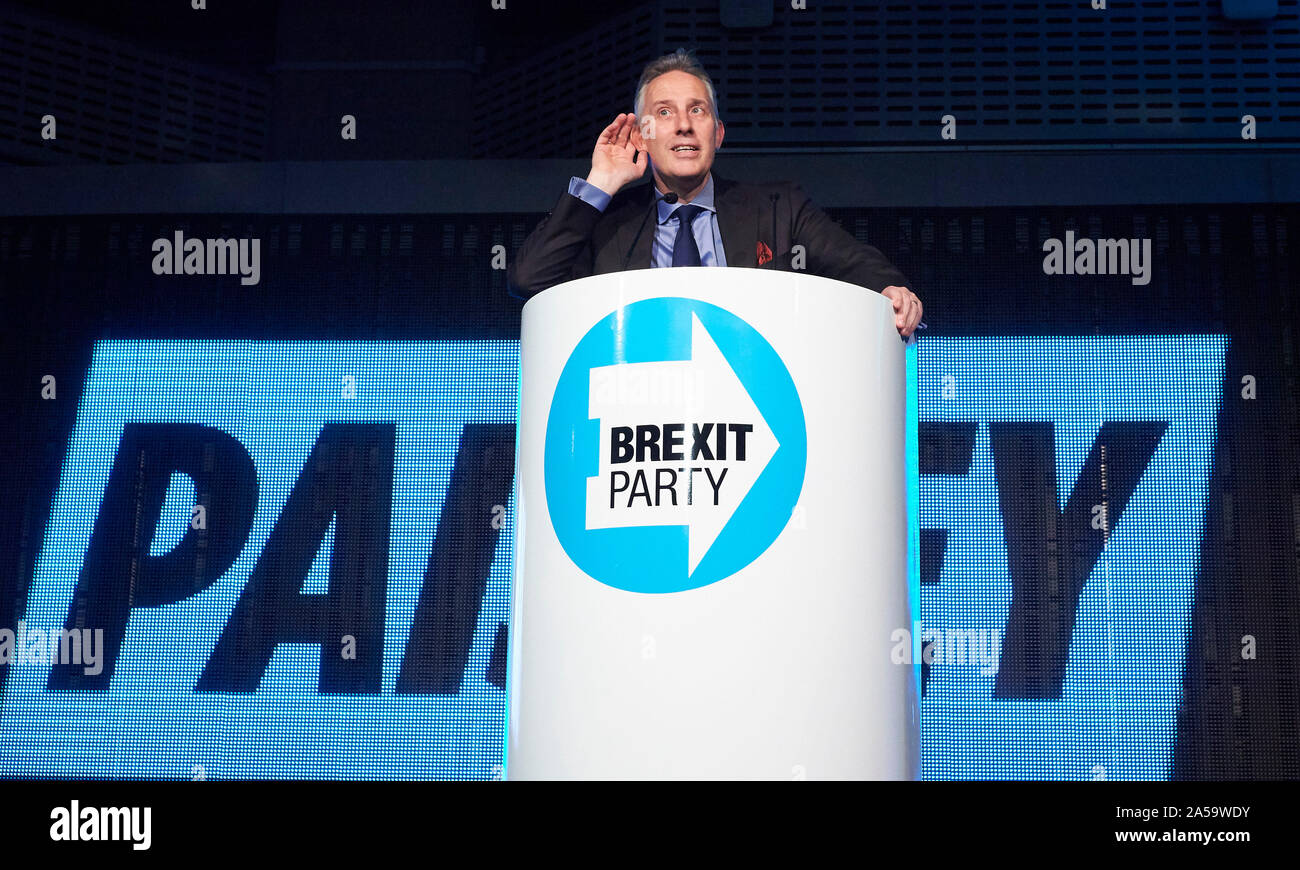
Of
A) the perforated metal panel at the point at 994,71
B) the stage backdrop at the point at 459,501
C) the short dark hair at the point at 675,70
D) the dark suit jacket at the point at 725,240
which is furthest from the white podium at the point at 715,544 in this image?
the perforated metal panel at the point at 994,71

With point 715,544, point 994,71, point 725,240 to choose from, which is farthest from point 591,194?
point 994,71

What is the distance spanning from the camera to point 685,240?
1.74 meters

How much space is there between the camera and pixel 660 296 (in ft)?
4.56

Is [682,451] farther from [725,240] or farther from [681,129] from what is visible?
[681,129]

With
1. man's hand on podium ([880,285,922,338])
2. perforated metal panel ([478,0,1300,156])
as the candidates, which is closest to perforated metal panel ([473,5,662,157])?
perforated metal panel ([478,0,1300,156])

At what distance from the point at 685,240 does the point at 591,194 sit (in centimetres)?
14

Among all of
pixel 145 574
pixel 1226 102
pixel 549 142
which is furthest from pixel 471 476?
pixel 1226 102

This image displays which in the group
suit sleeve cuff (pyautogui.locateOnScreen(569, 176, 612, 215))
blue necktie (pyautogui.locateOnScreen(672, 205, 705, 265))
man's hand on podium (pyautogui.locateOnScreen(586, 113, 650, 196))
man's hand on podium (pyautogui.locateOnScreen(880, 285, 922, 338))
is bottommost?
man's hand on podium (pyautogui.locateOnScreen(880, 285, 922, 338))

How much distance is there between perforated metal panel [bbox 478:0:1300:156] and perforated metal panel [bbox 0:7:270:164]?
1424 mm

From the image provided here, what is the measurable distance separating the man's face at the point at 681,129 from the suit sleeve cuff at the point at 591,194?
9cm

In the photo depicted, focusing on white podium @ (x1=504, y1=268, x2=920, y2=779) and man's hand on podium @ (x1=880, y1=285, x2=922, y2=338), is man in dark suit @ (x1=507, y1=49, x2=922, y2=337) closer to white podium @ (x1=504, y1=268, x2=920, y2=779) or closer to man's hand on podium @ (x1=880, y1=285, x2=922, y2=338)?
man's hand on podium @ (x1=880, y1=285, x2=922, y2=338)

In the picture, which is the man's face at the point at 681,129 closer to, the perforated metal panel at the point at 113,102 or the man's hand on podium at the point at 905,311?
the man's hand on podium at the point at 905,311

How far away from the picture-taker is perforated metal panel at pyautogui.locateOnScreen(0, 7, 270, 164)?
4324 mm

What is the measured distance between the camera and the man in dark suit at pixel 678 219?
1739 mm
